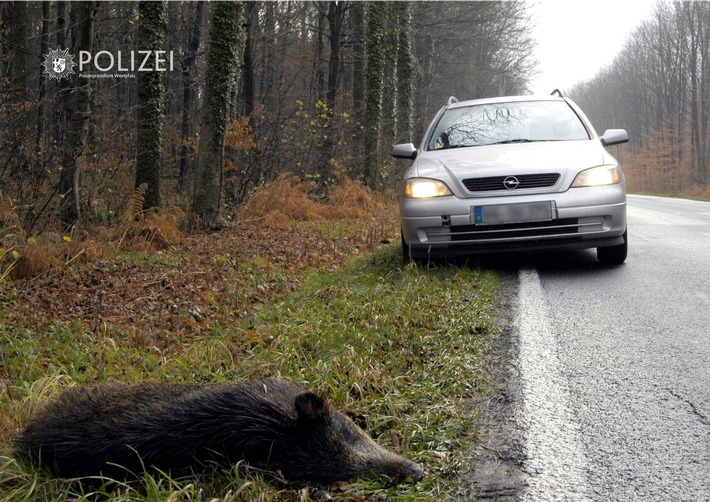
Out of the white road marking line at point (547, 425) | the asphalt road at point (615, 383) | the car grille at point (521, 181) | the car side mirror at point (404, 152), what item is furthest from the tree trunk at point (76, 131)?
the white road marking line at point (547, 425)

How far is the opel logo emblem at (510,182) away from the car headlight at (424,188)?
0.59 meters

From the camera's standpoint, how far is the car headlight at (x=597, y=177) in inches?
283

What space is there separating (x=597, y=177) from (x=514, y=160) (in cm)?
88

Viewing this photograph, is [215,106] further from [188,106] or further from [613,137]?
[188,106]

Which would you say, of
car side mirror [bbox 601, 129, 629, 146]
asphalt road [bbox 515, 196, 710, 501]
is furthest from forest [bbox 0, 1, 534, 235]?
asphalt road [bbox 515, 196, 710, 501]

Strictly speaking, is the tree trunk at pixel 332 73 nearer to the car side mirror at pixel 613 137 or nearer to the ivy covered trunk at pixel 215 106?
the ivy covered trunk at pixel 215 106

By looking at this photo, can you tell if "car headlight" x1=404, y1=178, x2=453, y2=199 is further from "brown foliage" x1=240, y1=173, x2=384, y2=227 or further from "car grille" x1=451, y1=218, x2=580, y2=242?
"brown foliage" x1=240, y1=173, x2=384, y2=227

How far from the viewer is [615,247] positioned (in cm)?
760

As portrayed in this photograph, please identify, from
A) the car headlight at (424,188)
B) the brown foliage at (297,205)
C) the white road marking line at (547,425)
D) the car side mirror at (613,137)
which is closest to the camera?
the white road marking line at (547,425)

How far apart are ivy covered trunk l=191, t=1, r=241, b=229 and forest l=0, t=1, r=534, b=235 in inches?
0.8

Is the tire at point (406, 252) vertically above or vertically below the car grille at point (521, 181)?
below

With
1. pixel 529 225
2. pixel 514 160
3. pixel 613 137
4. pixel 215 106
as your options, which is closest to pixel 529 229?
pixel 529 225

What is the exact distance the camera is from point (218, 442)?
111 inches

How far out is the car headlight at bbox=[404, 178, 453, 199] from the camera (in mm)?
7367
